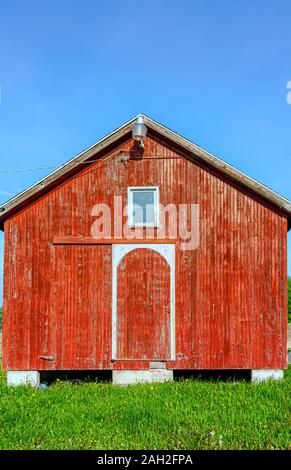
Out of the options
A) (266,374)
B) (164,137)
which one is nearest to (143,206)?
(164,137)

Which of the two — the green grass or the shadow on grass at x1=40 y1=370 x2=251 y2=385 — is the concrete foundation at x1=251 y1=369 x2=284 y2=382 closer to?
the green grass

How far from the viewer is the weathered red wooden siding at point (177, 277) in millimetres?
11836

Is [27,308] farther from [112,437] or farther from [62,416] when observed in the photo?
[112,437]

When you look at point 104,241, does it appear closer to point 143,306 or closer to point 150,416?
point 143,306

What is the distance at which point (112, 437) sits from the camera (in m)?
7.71

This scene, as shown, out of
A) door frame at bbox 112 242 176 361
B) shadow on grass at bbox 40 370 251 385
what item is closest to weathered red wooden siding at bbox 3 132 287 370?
door frame at bbox 112 242 176 361

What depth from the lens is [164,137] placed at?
40.3 ft

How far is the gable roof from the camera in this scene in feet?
39.0

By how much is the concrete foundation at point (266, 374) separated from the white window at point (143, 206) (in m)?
4.54

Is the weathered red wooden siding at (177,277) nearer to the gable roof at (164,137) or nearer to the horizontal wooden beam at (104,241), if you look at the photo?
the horizontal wooden beam at (104,241)

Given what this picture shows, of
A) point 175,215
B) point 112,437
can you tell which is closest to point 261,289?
point 175,215

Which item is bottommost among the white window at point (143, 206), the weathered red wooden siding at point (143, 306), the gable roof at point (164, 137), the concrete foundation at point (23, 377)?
the concrete foundation at point (23, 377)

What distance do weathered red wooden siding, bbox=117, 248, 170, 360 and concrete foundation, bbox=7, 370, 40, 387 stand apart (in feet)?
7.28

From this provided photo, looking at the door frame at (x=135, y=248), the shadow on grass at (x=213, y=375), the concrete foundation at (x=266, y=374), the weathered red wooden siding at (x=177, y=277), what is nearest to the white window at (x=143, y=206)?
the weathered red wooden siding at (x=177, y=277)
